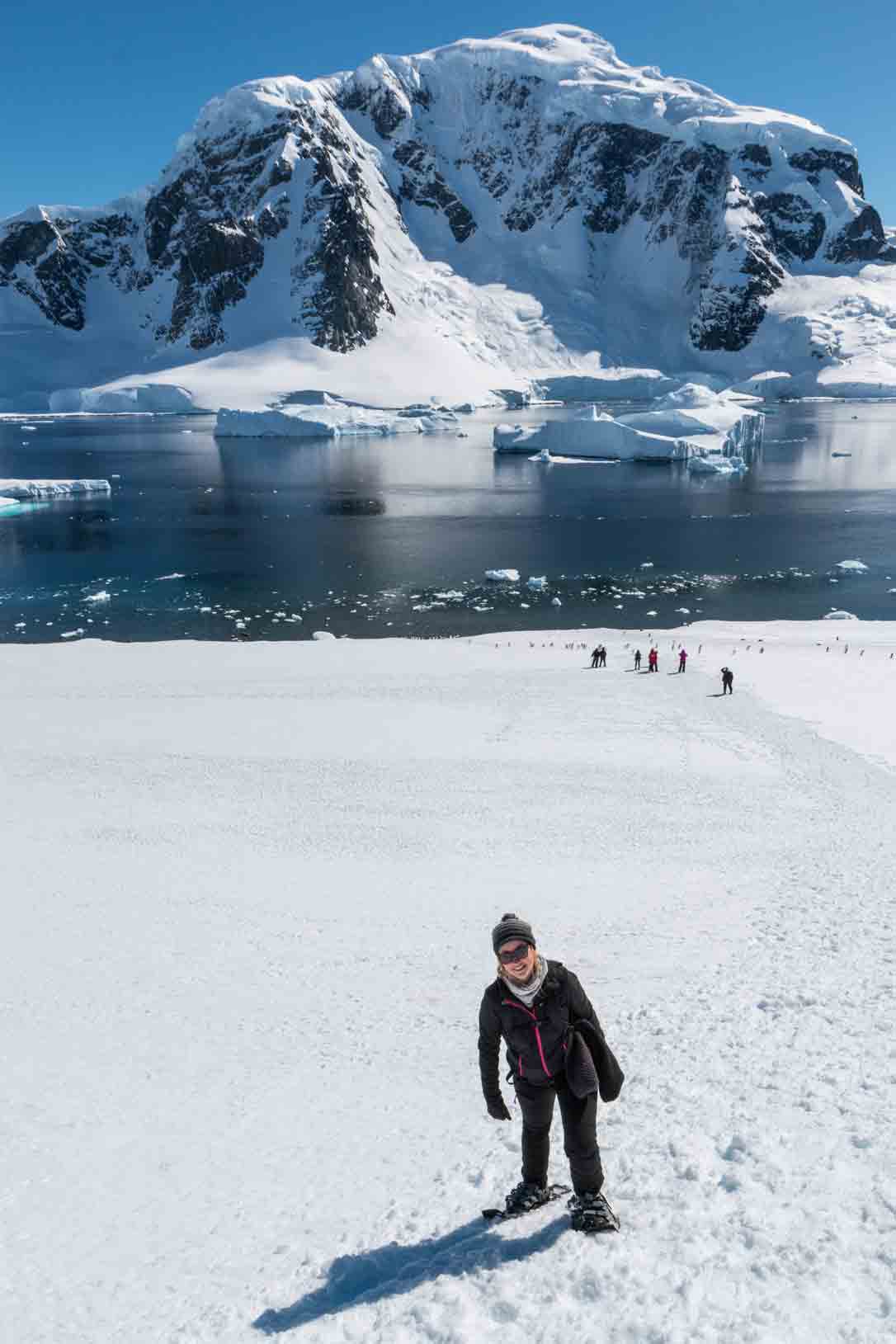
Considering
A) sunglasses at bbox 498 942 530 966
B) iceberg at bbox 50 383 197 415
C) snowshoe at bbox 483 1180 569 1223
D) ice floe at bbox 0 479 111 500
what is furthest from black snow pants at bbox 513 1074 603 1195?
iceberg at bbox 50 383 197 415

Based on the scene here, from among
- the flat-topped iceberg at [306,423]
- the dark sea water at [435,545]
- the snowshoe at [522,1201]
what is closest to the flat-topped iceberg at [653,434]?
the dark sea water at [435,545]

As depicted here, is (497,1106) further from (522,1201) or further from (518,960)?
(518,960)

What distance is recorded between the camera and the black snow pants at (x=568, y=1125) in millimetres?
4691

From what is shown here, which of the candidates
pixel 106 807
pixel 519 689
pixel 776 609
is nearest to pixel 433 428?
pixel 776 609

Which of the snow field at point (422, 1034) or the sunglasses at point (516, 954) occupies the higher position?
the sunglasses at point (516, 954)

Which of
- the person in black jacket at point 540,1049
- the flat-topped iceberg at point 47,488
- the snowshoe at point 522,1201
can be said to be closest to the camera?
the person in black jacket at point 540,1049

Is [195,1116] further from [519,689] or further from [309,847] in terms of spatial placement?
[519,689]

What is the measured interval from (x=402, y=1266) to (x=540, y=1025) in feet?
5.44

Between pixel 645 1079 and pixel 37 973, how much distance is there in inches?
240

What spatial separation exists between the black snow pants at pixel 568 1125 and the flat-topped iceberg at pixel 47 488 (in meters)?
78.4

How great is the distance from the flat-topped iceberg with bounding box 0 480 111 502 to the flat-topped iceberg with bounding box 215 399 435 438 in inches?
2413

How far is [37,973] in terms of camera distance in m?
8.84

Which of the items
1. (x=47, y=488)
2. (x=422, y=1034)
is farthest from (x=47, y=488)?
(x=422, y=1034)

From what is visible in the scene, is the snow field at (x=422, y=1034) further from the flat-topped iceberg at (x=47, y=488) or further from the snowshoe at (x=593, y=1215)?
the flat-topped iceberg at (x=47, y=488)
